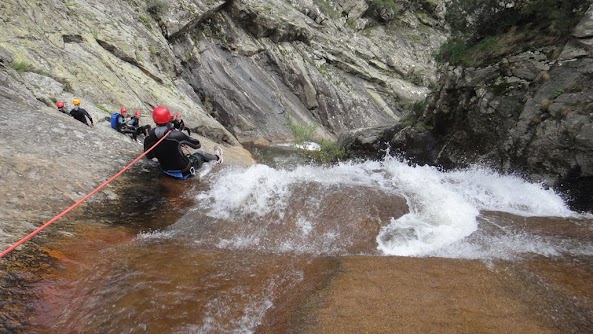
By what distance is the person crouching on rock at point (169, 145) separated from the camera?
7762 millimetres

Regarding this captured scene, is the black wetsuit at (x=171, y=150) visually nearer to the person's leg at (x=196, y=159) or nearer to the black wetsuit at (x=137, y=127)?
the person's leg at (x=196, y=159)

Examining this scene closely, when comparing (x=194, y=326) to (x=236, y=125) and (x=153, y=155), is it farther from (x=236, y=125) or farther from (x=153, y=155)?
(x=236, y=125)

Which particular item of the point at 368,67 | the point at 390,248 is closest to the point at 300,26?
the point at 368,67

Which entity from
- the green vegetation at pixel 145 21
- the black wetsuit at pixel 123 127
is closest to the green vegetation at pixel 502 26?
the black wetsuit at pixel 123 127

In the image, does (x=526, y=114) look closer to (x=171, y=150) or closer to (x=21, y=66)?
(x=171, y=150)

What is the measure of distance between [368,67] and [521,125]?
3434 centimetres

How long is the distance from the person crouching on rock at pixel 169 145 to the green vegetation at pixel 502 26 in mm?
10760

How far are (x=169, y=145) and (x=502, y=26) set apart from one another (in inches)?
489

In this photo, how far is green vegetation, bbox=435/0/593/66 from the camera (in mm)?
10180

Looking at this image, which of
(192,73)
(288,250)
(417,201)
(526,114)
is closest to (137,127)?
(288,250)

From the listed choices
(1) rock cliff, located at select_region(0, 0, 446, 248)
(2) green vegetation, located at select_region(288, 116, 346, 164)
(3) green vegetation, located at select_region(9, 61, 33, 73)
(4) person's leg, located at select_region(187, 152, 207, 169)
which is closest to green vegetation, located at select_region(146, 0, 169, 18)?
(1) rock cliff, located at select_region(0, 0, 446, 248)

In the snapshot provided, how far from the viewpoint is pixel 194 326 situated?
12.2 ft

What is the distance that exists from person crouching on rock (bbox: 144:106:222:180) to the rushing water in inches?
23.8

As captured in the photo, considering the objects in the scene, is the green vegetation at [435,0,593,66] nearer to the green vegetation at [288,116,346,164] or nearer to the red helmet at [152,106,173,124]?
the green vegetation at [288,116,346,164]
